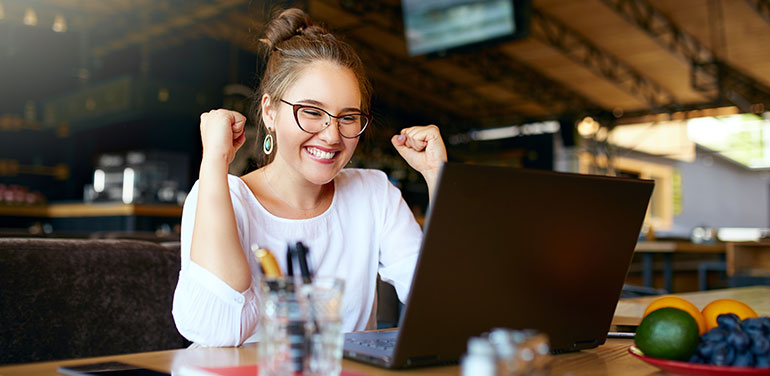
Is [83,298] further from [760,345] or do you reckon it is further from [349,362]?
[760,345]

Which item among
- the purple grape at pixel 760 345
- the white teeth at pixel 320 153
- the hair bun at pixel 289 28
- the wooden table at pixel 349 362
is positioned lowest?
the wooden table at pixel 349 362

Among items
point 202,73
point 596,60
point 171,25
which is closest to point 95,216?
point 202,73

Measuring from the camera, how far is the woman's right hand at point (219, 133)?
1114 millimetres

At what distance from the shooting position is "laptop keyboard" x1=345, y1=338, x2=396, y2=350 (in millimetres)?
845

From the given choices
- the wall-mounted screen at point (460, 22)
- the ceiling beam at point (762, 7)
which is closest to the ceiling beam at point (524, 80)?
the ceiling beam at point (762, 7)

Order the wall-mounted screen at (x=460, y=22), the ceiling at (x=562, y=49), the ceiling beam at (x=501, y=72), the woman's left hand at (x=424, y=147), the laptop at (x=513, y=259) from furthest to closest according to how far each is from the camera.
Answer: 1. the ceiling beam at (x=501, y=72)
2. the ceiling at (x=562, y=49)
3. the wall-mounted screen at (x=460, y=22)
4. the woman's left hand at (x=424, y=147)
5. the laptop at (x=513, y=259)

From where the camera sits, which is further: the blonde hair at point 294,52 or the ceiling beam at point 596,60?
the ceiling beam at point 596,60

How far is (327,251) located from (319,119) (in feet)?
0.90

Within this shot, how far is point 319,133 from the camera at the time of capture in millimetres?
1292

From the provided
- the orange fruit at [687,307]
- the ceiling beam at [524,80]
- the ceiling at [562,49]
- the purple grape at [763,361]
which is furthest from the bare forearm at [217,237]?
the ceiling beam at [524,80]

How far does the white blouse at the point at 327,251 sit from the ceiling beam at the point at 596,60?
7560 mm

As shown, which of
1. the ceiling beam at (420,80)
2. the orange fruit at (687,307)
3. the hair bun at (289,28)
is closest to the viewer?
the orange fruit at (687,307)

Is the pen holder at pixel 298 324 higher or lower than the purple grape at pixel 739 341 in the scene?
higher

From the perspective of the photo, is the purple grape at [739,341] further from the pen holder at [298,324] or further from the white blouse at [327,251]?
the white blouse at [327,251]
